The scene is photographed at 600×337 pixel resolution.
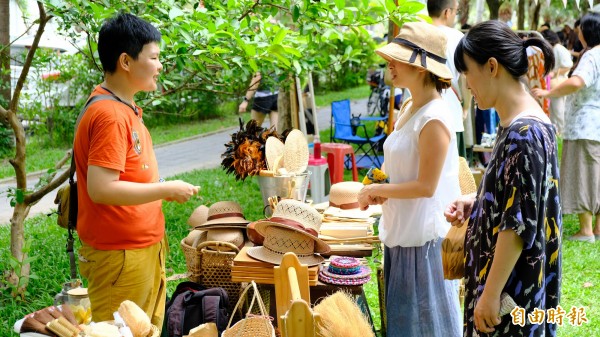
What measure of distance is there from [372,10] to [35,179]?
644cm

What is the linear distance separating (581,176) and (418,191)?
3.68 metres

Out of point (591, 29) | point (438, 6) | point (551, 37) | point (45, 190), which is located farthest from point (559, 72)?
point (45, 190)

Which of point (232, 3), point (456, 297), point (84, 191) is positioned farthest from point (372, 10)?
point (84, 191)

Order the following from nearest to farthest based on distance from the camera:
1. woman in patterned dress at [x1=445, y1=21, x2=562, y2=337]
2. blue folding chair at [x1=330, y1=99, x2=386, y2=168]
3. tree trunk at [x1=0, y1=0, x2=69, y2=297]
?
woman in patterned dress at [x1=445, y1=21, x2=562, y2=337] < tree trunk at [x1=0, y1=0, x2=69, y2=297] < blue folding chair at [x1=330, y1=99, x2=386, y2=168]

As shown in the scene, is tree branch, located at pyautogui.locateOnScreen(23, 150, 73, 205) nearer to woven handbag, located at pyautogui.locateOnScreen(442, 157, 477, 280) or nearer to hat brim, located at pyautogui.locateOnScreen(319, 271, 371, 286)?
hat brim, located at pyautogui.locateOnScreen(319, 271, 371, 286)

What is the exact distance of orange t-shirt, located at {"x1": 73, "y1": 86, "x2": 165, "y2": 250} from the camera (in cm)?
244

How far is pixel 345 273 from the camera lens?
327cm

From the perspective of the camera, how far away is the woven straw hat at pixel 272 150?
459 cm

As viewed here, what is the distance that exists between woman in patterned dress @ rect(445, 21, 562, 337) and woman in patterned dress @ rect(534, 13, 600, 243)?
360cm

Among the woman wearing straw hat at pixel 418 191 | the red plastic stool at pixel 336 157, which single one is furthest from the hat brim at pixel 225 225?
the red plastic stool at pixel 336 157

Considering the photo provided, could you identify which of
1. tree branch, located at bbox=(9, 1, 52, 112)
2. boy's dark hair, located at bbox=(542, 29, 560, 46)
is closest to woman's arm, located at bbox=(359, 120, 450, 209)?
tree branch, located at bbox=(9, 1, 52, 112)

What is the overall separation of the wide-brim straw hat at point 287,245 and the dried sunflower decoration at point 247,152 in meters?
1.31

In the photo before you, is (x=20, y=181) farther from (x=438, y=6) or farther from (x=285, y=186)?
(x=438, y=6)

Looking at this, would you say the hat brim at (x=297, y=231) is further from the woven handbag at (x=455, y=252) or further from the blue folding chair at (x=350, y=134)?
the blue folding chair at (x=350, y=134)
